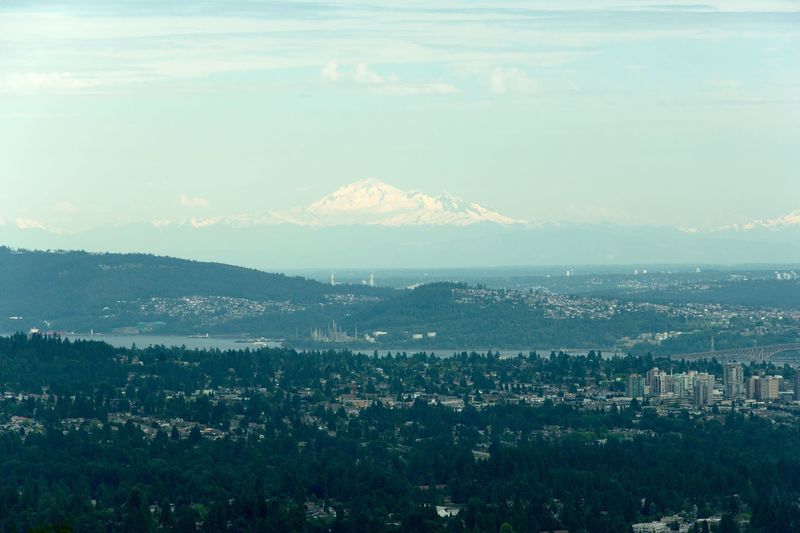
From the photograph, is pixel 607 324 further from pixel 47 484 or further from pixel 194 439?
pixel 47 484

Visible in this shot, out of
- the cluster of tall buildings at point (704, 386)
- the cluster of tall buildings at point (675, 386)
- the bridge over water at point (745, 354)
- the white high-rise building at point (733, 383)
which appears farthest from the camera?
the bridge over water at point (745, 354)

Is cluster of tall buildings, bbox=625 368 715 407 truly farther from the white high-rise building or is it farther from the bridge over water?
the bridge over water

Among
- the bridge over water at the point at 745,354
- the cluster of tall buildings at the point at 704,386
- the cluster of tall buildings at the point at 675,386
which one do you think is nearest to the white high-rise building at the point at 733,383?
the cluster of tall buildings at the point at 704,386

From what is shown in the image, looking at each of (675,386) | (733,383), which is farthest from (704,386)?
(733,383)

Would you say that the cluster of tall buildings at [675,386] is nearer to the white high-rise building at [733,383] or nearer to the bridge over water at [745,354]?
the white high-rise building at [733,383]

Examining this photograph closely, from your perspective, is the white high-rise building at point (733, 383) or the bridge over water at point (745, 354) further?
the bridge over water at point (745, 354)

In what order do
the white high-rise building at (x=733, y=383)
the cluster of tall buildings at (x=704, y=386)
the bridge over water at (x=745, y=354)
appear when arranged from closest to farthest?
the cluster of tall buildings at (x=704, y=386) → the white high-rise building at (x=733, y=383) → the bridge over water at (x=745, y=354)
